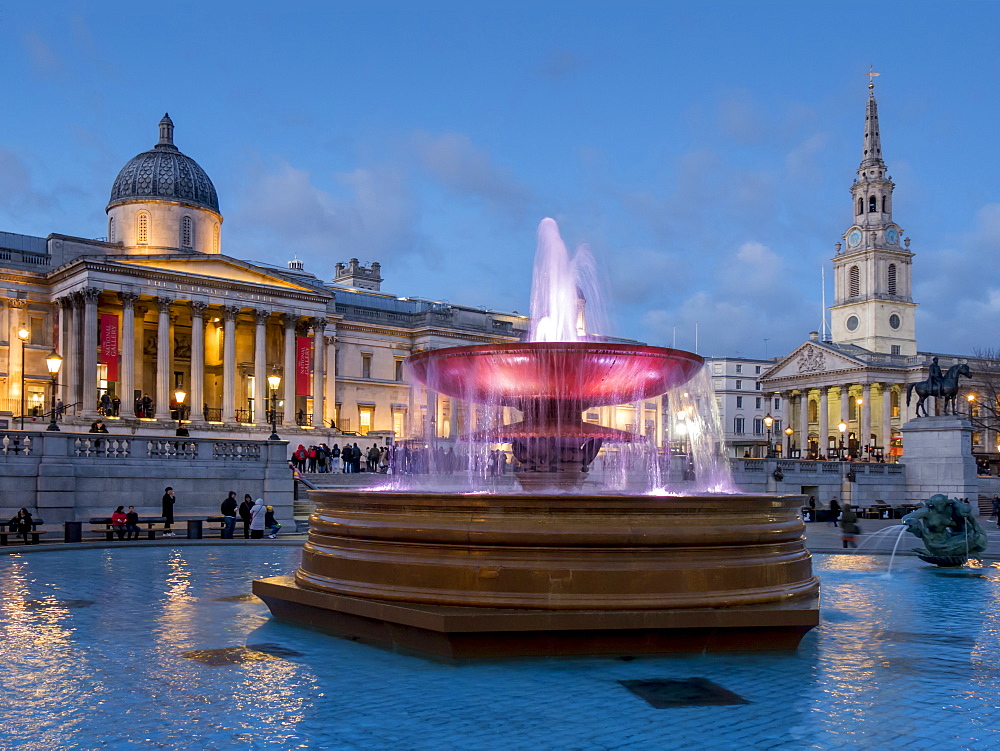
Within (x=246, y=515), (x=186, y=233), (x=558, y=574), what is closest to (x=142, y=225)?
(x=186, y=233)

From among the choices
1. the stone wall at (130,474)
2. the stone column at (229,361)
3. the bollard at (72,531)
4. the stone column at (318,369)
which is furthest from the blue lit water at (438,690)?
the stone column at (318,369)

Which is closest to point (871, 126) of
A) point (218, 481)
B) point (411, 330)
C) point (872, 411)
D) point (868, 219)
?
point (868, 219)

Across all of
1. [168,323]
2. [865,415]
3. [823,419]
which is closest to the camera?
[168,323]

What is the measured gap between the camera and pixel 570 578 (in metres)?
8.16

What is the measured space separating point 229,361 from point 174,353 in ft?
15.6

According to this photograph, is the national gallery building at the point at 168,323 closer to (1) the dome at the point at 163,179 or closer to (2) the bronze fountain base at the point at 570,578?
(1) the dome at the point at 163,179

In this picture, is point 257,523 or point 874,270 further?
point 874,270

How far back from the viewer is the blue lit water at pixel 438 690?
235 inches

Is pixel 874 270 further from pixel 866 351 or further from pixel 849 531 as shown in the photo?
pixel 849 531

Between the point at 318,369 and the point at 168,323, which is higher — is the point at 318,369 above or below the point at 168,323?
below

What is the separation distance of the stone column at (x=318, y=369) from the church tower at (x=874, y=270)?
71.8 m

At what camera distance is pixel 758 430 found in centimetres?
11881

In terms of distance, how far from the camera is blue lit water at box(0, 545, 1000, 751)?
19.6ft

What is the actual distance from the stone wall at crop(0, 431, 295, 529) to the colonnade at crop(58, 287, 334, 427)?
939 inches
